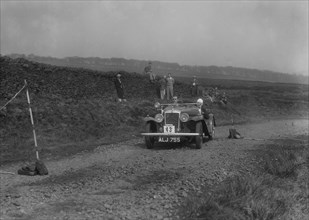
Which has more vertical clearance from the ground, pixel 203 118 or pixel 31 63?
pixel 31 63

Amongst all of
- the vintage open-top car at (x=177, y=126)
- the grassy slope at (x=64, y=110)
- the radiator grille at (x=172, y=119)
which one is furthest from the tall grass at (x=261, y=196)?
the grassy slope at (x=64, y=110)

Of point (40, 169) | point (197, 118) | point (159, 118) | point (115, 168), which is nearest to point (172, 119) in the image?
point (159, 118)

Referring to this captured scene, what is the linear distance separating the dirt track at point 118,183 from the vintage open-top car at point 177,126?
607 millimetres

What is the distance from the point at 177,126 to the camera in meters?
14.6

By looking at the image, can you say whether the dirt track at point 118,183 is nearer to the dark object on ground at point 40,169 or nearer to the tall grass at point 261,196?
the dark object on ground at point 40,169

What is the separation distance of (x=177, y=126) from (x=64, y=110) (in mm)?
6769

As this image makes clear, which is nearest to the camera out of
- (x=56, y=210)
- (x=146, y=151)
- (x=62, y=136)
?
(x=56, y=210)

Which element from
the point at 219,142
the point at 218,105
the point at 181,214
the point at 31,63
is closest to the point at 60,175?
the point at 181,214

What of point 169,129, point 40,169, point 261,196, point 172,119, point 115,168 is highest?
point 172,119

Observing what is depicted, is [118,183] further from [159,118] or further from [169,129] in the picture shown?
[159,118]

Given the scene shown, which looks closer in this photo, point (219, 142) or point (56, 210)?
point (56, 210)

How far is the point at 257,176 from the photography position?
10.1m

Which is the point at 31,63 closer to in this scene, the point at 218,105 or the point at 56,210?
the point at 56,210

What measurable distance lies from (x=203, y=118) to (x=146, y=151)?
2677mm
